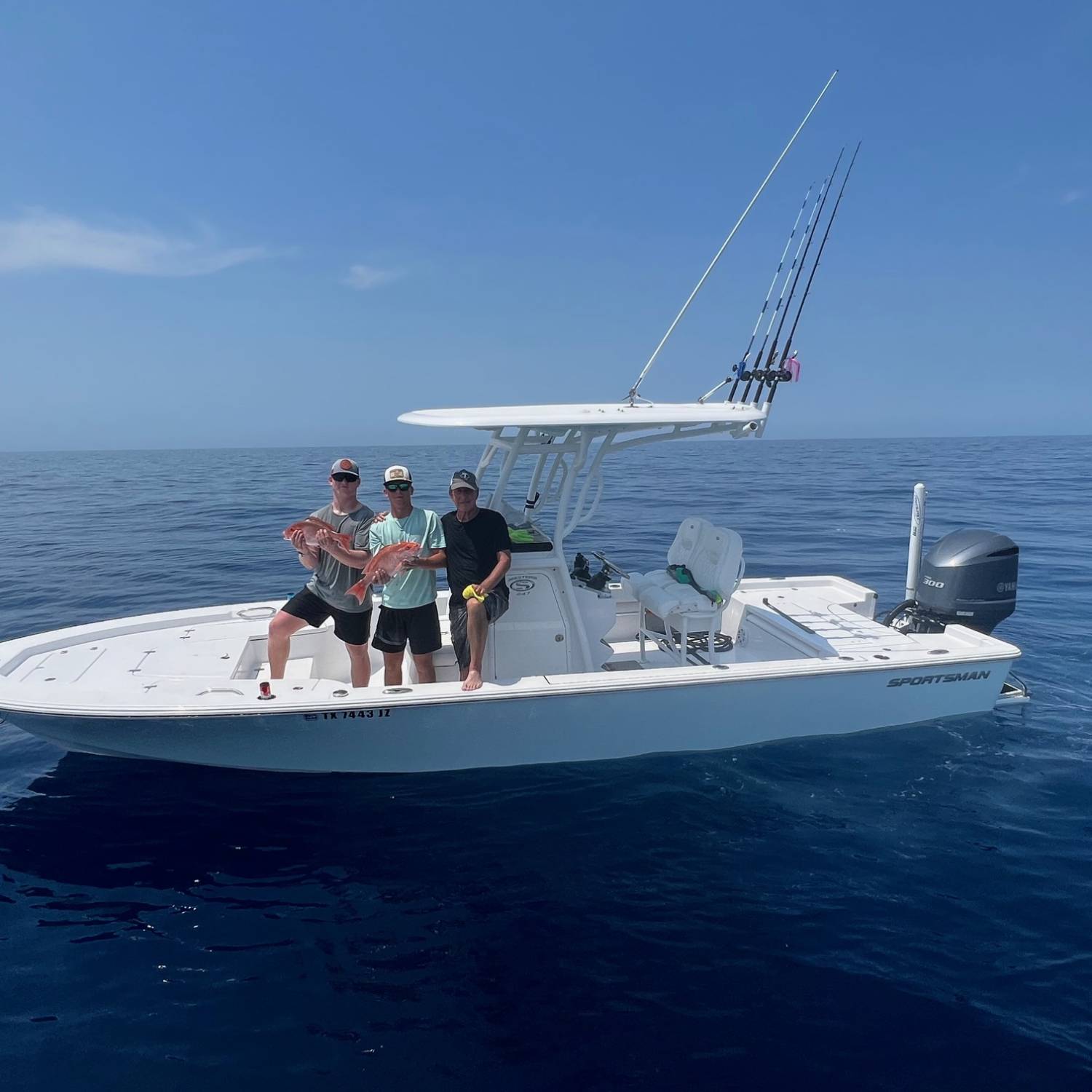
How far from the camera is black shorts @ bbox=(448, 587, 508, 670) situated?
5488mm

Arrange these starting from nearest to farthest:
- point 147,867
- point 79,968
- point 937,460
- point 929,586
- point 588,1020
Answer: point 588,1020
point 79,968
point 147,867
point 929,586
point 937,460

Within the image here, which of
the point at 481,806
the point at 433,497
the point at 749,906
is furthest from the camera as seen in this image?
the point at 433,497

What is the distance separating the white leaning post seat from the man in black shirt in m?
1.58

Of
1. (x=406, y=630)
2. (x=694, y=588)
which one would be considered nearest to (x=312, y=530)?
(x=406, y=630)

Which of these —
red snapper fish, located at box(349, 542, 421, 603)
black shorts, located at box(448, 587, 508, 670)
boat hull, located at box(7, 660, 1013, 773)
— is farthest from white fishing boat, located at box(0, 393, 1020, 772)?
red snapper fish, located at box(349, 542, 421, 603)

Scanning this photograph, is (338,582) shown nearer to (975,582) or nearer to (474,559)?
(474,559)

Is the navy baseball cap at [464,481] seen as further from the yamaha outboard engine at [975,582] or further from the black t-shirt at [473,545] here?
the yamaha outboard engine at [975,582]

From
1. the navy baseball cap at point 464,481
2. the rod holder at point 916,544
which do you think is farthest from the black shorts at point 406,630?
the rod holder at point 916,544

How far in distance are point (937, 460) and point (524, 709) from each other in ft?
124

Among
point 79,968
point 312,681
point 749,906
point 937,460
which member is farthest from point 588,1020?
point 937,460

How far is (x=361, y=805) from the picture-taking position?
17.5ft

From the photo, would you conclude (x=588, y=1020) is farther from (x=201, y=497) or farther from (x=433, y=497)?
(x=201, y=497)

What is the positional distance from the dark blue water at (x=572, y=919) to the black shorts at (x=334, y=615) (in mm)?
1064

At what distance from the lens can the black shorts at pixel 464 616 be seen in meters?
5.49
